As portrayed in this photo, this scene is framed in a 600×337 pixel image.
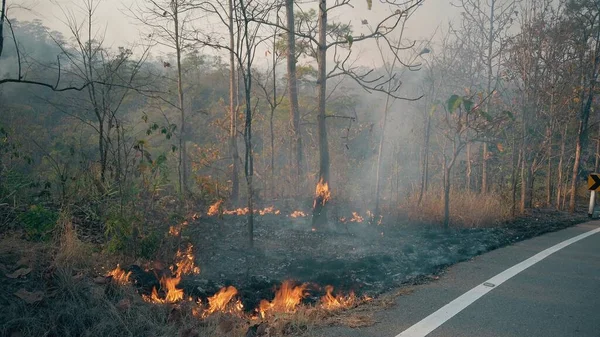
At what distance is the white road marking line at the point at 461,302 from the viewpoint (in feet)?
13.4

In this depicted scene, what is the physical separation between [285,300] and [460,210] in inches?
242

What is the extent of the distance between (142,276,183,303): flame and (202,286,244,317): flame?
363 mm

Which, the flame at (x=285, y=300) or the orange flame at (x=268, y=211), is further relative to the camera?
the orange flame at (x=268, y=211)

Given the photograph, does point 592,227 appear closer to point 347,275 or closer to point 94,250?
point 347,275

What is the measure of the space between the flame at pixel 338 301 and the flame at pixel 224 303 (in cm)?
100

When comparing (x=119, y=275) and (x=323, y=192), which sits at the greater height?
(x=323, y=192)

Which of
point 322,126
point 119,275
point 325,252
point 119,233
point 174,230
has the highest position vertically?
point 322,126

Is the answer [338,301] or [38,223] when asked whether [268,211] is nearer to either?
[338,301]

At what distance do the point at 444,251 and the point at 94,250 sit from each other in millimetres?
5567

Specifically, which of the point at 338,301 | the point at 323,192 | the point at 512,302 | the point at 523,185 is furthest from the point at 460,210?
the point at 338,301

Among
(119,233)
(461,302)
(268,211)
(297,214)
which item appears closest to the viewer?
(461,302)

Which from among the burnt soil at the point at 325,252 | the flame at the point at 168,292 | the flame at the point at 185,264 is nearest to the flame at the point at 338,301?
the burnt soil at the point at 325,252

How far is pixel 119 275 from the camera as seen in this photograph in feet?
15.5

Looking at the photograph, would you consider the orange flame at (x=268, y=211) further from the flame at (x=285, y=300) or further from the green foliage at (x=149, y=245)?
the flame at (x=285, y=300)
